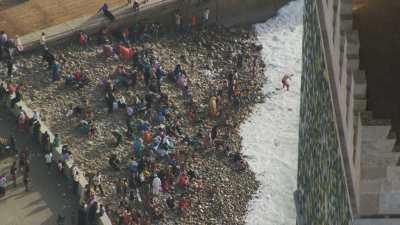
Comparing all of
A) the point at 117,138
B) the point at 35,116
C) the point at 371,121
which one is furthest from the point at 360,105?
the point at 117,138

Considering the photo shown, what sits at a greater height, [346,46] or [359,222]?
[346,46]

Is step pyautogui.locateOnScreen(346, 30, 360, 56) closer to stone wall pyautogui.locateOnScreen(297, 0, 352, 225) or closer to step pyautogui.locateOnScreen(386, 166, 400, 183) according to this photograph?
step pyautogui.locateOnScreen(386, 166, 400, 183)

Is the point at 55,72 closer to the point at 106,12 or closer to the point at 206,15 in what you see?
the point at 106,12

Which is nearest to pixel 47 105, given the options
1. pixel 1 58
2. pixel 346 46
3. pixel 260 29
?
pixel 1 58

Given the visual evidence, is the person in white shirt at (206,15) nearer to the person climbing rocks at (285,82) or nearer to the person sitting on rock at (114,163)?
the person climbing rocks at (285,82)

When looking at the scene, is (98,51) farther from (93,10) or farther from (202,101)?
(202,101)

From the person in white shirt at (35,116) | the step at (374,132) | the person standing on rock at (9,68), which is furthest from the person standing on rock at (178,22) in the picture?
the step at (374,132)
